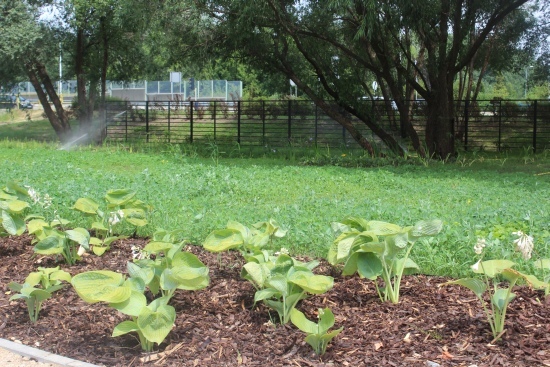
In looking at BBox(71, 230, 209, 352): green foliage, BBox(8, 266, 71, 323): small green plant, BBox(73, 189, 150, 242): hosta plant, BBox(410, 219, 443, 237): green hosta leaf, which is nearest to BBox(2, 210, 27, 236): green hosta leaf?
BBox(73, 189, 150, 242): hosta plant

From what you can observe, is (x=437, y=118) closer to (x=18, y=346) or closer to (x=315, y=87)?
(x=315, y=87)

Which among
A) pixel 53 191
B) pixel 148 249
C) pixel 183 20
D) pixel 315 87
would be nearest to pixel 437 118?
pixel 315 87

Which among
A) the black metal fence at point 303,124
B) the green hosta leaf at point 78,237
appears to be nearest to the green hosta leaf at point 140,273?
the green hosta leaf at point 78,237

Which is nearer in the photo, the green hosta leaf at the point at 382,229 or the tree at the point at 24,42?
the green hosta leaf at the point at 382,229

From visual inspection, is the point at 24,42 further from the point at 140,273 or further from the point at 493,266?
the point at 493,266

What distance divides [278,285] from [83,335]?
4.48ft

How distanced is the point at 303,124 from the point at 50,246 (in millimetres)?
18059

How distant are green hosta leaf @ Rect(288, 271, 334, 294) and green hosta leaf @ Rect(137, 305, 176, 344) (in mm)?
817

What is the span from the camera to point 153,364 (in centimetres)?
402

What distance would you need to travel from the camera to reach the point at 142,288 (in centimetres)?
446

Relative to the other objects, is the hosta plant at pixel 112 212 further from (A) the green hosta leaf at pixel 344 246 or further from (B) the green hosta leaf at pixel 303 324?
(B) the green hosta leaf at pixel 303 324

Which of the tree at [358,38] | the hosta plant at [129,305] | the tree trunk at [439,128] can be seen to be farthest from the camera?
the tree trunk at [439,128]

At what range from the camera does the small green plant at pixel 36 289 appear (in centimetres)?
461

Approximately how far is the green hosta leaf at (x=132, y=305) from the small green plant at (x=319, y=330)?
965 mm
